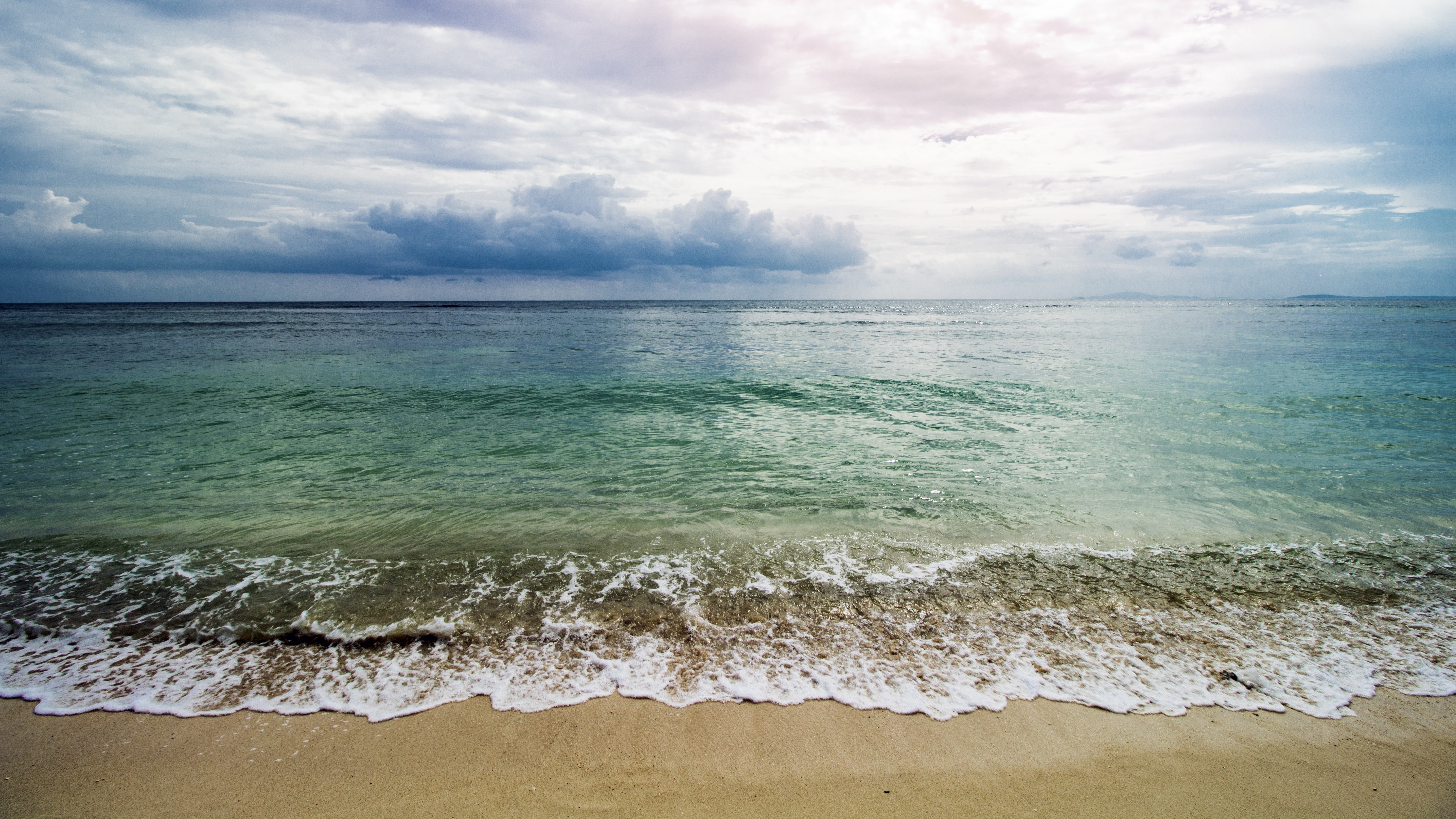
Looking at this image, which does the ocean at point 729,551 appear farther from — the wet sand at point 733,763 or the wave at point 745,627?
the wet sand at point 733,763

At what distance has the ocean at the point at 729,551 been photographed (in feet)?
14.8

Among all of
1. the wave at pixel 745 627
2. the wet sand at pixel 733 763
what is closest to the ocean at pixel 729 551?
the wave at pixel 745 627

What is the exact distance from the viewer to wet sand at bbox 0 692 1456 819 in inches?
133

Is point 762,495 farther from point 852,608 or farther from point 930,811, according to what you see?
point 930,811

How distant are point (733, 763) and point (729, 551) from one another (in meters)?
3.03

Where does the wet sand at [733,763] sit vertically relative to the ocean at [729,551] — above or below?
below

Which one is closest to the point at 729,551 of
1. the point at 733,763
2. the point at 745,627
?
the point at 745,627

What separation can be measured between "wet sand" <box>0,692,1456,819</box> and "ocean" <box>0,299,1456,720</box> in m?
0.20

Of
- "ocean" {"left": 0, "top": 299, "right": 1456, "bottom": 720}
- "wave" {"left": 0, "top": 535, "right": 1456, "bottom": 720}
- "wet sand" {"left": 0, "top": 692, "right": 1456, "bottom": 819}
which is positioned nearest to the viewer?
"wet sand" {"left": 0, "top": 692, "right": 1456, "bottom": 819}

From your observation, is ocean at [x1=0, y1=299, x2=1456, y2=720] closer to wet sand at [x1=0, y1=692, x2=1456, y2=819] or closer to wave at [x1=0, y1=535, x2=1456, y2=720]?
wave at [x1=0, y1=535, x2=1456, y2=720]

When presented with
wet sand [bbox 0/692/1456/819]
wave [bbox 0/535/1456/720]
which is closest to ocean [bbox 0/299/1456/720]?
wave [bbox 0/535/1456/720]

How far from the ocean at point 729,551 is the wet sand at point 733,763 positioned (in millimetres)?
195

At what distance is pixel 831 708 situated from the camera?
4.14 metres

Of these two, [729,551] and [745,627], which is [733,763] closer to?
[745,627]
